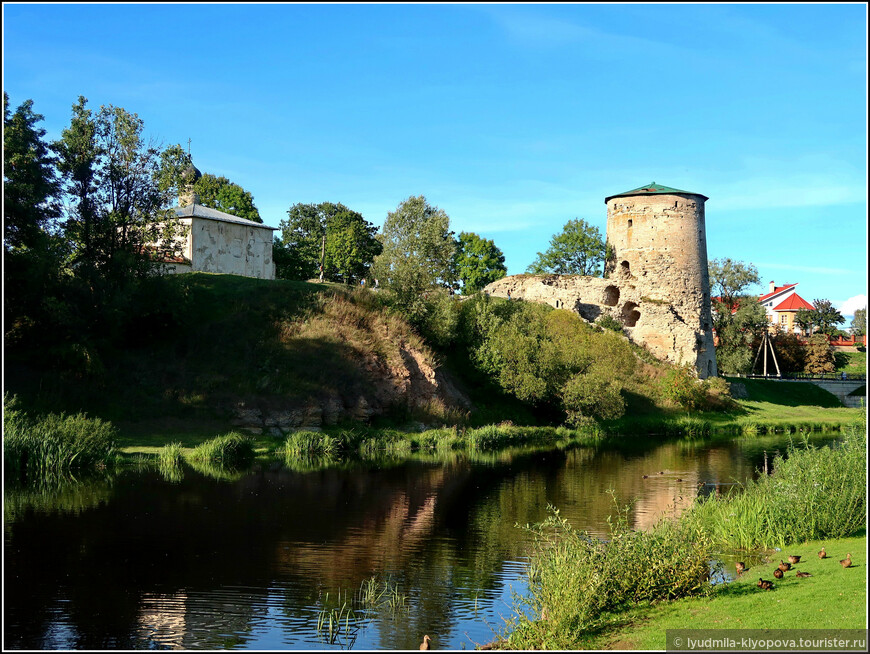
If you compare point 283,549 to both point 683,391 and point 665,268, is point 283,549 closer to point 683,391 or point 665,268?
point 683,391

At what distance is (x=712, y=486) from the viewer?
20.2 metres

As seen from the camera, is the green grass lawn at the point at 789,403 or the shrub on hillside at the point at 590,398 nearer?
the shrub on hillside at the point at 590,398

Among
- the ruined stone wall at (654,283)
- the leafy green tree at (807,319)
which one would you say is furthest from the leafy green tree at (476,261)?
the leafy green tree at (807,319)

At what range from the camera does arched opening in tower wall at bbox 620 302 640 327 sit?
49938 mm

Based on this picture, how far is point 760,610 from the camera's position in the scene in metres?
8.48

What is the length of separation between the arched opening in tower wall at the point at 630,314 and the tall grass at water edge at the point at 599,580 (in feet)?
133

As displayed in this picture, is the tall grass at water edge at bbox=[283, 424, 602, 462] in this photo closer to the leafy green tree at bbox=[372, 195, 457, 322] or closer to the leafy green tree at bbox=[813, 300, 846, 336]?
the leafy green tree at bbox=[372, 195, 457, 322]

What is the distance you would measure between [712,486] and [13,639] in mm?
16332

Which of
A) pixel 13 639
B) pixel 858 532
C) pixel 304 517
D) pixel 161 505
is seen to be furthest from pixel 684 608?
pixel 161 505

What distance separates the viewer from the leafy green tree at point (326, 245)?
57812mm

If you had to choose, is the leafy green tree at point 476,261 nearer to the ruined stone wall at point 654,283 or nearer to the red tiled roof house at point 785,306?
the ruined stone wall at point 654,283

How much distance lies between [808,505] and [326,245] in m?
51.6

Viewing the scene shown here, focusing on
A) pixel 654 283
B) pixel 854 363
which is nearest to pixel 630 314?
pixel 654 283

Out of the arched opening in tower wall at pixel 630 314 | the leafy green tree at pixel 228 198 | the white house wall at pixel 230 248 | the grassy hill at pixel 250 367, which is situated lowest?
the grassy hill at pixel 250 367
